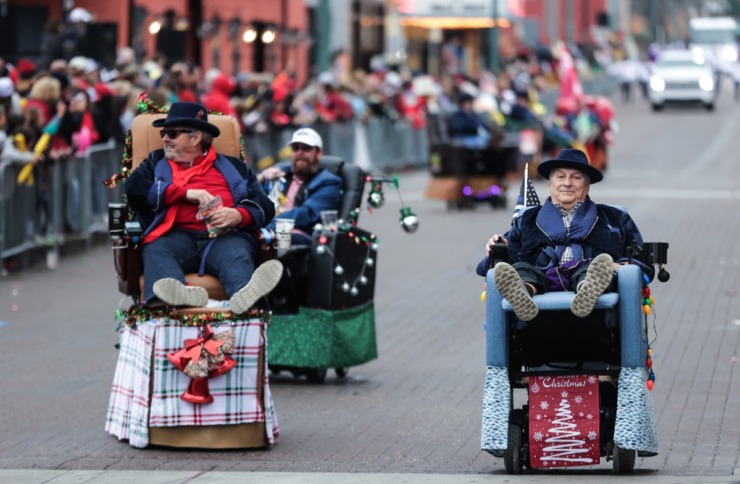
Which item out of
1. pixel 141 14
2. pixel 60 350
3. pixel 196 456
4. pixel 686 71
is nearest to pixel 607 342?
pixel 196 456

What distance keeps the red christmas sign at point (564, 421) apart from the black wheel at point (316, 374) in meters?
3.58

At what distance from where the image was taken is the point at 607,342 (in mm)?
8500

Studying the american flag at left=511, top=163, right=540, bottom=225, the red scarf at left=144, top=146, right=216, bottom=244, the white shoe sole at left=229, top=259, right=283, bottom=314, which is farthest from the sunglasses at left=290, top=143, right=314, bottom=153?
the american flag at left=511, top=163, right=540, bottom=225

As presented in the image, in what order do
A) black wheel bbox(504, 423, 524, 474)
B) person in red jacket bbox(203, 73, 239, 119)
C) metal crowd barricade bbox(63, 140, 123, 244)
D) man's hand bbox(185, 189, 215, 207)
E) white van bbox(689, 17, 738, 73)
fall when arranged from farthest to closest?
white van bbox(689, 17, 738, 73), person in red jacket bbox(203, 73, 239, 119), metal crowd barricade bbox(63, 140, 123, 244), man's hand bbox(185, 189, 215, 207), black wheel bbox(504, 423, 524, 474)

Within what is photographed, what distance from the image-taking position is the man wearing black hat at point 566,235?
8.66 metres

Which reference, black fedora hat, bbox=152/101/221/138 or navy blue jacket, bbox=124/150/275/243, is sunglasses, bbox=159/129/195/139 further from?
navy blue jacket, bbox=124/150/275/243

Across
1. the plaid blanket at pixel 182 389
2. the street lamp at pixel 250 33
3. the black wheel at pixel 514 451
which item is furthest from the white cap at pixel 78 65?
the street lamp at pixel 250 33

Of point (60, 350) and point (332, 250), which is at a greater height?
point (332, 250)

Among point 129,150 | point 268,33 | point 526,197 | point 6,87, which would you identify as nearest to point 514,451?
point 526,197

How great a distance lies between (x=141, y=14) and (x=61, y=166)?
1543 centimetres

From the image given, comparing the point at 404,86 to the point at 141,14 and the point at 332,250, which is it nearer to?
the point at 141,14

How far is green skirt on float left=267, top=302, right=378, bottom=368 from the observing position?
38.8 feet

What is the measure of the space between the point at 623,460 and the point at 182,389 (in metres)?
2.39

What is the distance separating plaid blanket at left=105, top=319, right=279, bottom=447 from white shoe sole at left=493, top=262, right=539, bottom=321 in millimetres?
1817
